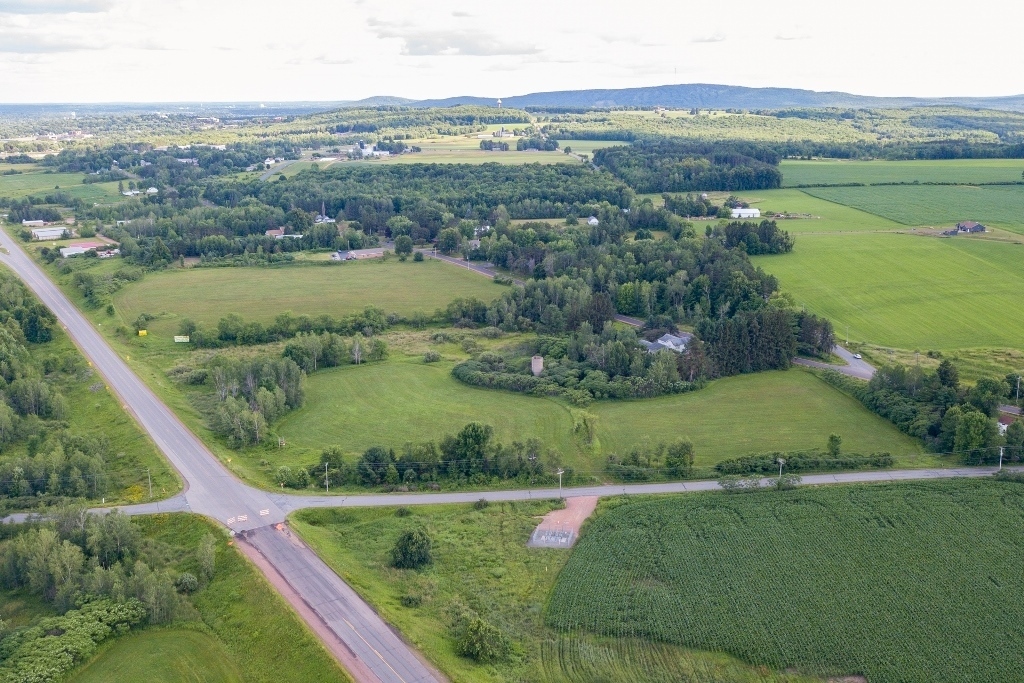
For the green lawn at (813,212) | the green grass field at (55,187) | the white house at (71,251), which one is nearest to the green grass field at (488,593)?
the white house at (71,251)

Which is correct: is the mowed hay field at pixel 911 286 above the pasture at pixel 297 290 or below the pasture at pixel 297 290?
above

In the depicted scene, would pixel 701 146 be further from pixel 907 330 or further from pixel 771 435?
pixel 771 435

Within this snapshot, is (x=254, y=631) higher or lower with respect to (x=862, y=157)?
lower

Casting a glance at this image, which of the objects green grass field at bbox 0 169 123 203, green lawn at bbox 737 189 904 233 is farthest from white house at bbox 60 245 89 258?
green lawn at bbox 737 189 904 233

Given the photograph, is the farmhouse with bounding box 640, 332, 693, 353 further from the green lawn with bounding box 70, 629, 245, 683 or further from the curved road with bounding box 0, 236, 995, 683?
the green lawn with bounding box 70, 629, 245, 683

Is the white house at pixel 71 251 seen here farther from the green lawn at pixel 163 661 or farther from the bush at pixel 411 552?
the bush at pixel 411 552

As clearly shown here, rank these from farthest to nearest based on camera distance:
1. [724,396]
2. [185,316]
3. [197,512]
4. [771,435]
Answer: [185,316] → [724,396] → [771,435] → [197,512]

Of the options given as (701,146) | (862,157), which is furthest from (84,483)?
(862,157)
